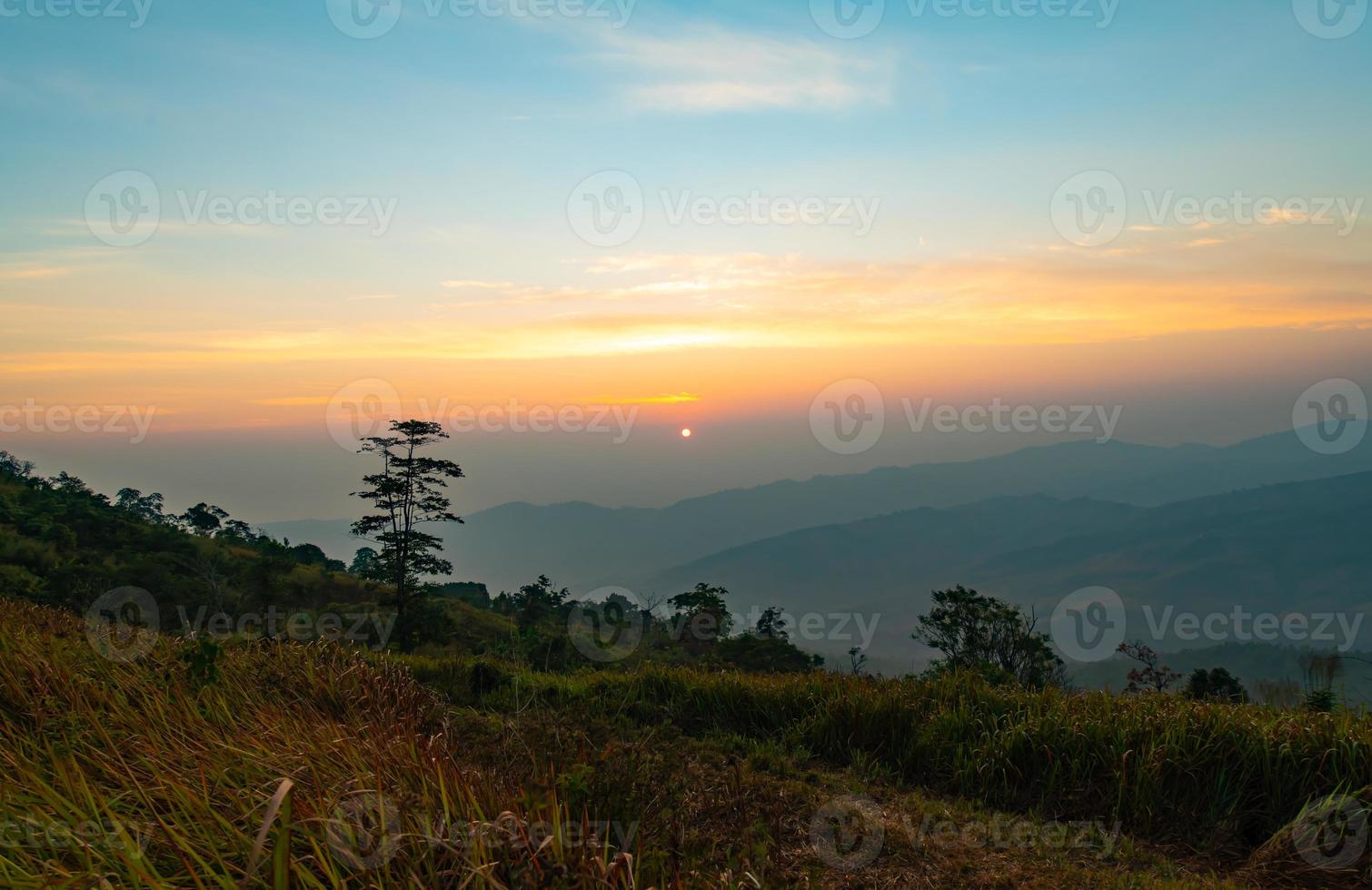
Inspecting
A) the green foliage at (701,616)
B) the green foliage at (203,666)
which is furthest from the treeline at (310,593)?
the green foliage at (203,666)

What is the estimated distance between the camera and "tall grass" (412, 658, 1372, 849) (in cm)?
512

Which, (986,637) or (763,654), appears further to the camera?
(763,654)

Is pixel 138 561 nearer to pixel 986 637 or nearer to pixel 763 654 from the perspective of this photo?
pixel 763 654

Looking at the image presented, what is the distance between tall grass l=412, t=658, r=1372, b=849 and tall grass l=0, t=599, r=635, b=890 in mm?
2929

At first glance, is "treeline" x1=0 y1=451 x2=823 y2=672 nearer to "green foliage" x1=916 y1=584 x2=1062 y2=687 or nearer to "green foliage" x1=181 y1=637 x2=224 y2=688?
"green foliage" x1=916 y1=584 x2=1062 y2=687

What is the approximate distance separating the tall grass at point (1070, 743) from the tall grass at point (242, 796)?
293 cm

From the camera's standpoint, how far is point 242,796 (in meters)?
3.33

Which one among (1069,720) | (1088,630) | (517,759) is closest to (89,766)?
(517,759)

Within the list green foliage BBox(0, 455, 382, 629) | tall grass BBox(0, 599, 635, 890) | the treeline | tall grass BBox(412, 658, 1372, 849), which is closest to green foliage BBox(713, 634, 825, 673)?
the treeline

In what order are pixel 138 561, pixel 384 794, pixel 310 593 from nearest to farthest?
pixel 384 794 < pixel 138 561 < pixel 310 593

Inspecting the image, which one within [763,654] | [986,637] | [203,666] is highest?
[203,666]

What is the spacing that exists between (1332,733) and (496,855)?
553 centimetres

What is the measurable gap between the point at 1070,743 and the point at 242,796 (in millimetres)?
5210

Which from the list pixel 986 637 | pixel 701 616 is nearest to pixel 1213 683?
pixel 986 637
